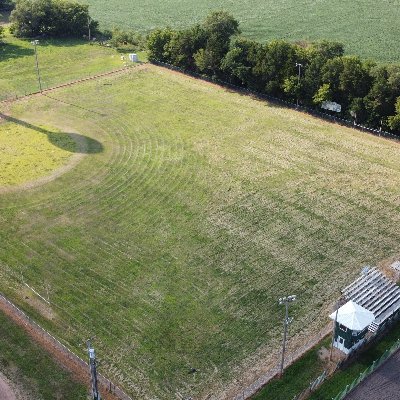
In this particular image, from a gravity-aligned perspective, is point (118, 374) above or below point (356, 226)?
below

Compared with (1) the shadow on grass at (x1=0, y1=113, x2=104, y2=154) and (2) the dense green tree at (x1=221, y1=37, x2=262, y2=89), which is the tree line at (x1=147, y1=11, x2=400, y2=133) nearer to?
(2) the dense green tree at (x1=221, y1=37, x2=262, y2=89)

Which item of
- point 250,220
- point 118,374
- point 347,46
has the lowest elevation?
point 118,374

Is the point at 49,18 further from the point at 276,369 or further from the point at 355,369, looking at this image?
the point at 355,369

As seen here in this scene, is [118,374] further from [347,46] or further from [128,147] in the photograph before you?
[347,46]

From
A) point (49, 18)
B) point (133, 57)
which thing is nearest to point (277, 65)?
point (133, 57)

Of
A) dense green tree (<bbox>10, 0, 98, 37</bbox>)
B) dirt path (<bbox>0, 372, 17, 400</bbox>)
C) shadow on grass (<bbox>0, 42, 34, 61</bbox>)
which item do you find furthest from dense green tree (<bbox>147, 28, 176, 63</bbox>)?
dirt path (<bbox>0, 372, 17, 400</bbox>)

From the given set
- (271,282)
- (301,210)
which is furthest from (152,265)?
(301,210)

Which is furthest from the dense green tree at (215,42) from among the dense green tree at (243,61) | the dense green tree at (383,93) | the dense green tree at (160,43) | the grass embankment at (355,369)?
the grass embankment at (355,369)
